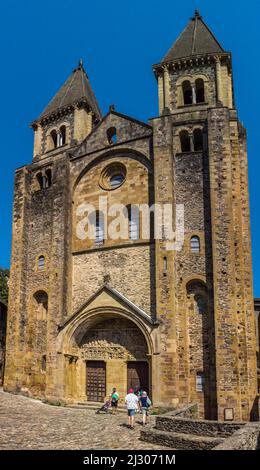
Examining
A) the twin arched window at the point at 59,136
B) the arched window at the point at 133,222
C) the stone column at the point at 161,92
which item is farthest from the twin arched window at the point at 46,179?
the stone column at the point at 161,92

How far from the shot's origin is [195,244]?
2136 cm

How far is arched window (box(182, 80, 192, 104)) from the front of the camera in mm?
25534

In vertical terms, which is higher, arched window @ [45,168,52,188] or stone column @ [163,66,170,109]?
stone column @ [163,66,170,109]

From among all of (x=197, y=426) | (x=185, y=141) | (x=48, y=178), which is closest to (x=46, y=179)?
(x=48, y=178)

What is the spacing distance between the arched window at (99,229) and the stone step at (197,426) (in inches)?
474

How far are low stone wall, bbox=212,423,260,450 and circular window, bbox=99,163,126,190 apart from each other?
15888mm

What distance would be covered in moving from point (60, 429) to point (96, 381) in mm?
7815

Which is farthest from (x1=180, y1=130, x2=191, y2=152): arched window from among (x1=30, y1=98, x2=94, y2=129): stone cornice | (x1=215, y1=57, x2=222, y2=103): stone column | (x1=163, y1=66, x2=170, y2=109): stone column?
(x1=30, y1=98, x2=94, y2=129): stone cornice

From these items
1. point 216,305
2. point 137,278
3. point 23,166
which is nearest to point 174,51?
point 23,166

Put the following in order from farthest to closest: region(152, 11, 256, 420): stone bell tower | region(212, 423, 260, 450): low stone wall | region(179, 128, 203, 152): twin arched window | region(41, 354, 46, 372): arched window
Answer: region(41, 354, 46, 372): arched window, region(179, 128, 203, 152): twin arched window, region(152, 11, 256, 420): stone bell tower, region(212, 423, 260, 450): low stone wall

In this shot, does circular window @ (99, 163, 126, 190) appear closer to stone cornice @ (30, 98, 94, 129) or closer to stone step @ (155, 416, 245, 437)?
stone cornice @ (30, 98, 94, 129)

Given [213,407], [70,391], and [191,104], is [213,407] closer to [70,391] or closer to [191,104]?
[70,391]

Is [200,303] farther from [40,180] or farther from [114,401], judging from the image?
[40,180]

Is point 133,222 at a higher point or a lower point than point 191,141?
lower
